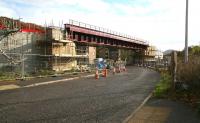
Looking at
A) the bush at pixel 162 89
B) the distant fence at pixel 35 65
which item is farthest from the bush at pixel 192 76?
the distant fence at pixel 35 65

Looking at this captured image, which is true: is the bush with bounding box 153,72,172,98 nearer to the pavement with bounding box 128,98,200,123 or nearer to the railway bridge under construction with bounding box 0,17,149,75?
the pavement with bounding box 128,98,200,123

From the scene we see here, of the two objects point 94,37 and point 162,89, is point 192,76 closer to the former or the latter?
point 162,89

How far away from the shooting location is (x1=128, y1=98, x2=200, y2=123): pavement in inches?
338

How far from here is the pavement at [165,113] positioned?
8586mm

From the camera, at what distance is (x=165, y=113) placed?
31.7 feet

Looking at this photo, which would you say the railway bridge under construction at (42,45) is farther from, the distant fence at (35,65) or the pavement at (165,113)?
the pavement at (165,113)

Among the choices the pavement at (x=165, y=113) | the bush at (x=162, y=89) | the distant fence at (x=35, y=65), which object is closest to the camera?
the pavement at (x=165, y=113)

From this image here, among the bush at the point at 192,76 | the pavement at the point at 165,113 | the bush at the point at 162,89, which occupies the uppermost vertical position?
the bush at the point at 192,76

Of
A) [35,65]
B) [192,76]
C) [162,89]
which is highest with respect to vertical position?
[35,65]

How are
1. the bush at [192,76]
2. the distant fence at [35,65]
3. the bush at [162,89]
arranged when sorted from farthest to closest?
the distant fence at [35,65] < the bush at [162,89] < the bush at [192,76]

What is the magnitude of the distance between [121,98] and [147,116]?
4.22 metres

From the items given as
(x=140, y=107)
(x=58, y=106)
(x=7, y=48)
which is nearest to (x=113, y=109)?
(x=140, y=107)

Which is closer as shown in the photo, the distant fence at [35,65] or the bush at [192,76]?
the bush at [192,76]

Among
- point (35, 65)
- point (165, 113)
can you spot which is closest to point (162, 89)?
point (165, 113)
